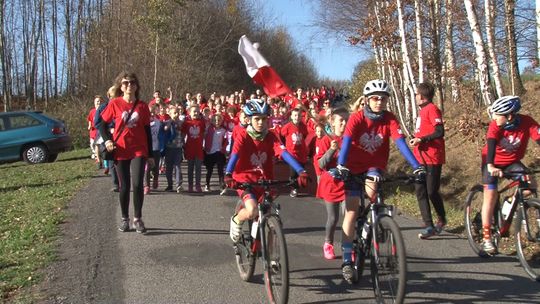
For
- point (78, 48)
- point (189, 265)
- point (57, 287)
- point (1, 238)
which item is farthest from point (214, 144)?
point (78, 48)

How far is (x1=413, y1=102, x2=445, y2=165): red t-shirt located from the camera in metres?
7.66

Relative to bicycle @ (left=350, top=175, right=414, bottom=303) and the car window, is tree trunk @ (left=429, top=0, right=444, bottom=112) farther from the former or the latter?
the car window

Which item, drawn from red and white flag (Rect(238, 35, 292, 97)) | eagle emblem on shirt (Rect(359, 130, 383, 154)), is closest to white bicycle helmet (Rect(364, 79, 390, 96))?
eagle emblem on shirt (Rect(359, 130, 383, 154))

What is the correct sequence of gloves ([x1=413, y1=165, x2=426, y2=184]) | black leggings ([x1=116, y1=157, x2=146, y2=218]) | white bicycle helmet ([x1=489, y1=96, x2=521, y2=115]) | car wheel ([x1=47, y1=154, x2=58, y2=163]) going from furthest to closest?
car wheel ([x1=47, y1=154, x2=58, y2=163]) < black leggings ([x1=116, y1=157, x2=146, y2=218]) < white bicycle helmet ([x1=489, y1=96, x2=521, y2=115]) < gloves ([x1=413, y1=165, x2=426, y2=184])

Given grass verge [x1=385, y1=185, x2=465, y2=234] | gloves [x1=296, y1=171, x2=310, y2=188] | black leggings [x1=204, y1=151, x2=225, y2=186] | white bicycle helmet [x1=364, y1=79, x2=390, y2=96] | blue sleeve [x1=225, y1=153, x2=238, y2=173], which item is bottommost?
grass verge [x1=385, y1=185, x2=465, y2=234]

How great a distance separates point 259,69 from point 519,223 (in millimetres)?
3521

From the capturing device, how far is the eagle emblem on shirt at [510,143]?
6.34 metres

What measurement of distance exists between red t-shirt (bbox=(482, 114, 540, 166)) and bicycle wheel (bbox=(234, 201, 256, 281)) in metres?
2.86

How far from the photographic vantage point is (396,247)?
4.54m

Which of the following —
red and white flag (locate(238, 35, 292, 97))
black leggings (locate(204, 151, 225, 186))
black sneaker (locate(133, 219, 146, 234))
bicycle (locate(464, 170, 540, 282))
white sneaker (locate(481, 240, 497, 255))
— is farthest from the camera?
black leggings (locate(204, 151, 225, 186))

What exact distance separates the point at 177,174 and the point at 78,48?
3300 centimetres

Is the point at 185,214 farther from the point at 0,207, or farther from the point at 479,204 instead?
the point at 479,204

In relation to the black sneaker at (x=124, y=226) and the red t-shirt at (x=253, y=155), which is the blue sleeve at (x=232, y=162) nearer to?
the red t-shirt at (x=253, y=155)

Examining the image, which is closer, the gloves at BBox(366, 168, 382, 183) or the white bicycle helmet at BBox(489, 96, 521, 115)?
the gloves at BBox(366, 168, 382, 183)
